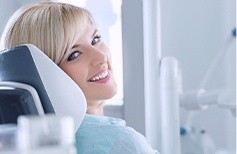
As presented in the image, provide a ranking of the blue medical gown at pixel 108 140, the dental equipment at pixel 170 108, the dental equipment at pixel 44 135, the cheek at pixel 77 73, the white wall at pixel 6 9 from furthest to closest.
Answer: the white wall at pixel 6 9
the dental equipment at pixel 170 108
the cheek at pixel 77 73
the blue medical gown at pixel 108 140
the dental equipment at pixel 44 135

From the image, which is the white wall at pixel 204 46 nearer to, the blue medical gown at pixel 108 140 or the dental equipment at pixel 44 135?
the blue medical gown at pixel 108 140

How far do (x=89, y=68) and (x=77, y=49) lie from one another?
0.05 meters

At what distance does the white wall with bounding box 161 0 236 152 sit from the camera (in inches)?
58.0

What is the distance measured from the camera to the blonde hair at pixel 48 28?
3.01 feet

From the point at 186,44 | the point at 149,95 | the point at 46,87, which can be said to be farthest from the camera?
the point at 186,44

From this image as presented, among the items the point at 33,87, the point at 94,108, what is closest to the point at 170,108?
the point at 94,108

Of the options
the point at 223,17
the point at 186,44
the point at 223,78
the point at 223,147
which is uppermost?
the point at 223,17

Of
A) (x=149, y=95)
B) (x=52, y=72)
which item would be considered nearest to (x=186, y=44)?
(x=149, y=95)

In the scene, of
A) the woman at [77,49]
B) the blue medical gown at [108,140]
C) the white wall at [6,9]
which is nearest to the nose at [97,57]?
the woman at [77,49]

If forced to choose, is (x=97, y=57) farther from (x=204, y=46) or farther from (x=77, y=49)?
(x=204, y=46)

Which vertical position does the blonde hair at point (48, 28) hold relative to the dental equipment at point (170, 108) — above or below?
above

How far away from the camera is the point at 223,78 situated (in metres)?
1.50

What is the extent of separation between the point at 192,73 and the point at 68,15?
2.35 ft

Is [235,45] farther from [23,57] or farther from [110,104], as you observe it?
[23,57]
